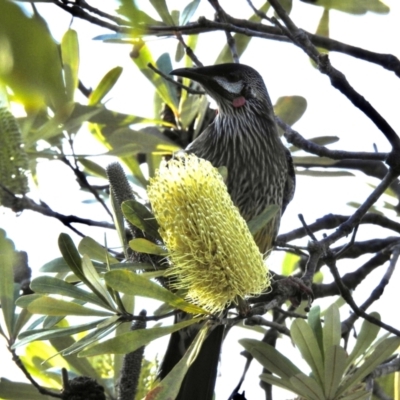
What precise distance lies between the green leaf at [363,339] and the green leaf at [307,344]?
0.12m

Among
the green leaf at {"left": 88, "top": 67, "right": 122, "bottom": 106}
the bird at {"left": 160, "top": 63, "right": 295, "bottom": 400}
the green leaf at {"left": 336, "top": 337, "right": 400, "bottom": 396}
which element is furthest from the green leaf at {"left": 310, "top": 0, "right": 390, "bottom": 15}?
the bird at {"left": 160, "top": 63, "right": 295, "bottom": 400}

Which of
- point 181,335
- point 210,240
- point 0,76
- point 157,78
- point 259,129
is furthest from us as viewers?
point 259,129

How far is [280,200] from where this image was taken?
10.3ft

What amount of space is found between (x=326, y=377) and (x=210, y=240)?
740mm

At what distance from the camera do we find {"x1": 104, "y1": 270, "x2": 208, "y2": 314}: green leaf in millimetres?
1221

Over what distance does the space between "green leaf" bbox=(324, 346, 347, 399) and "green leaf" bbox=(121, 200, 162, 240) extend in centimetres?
67

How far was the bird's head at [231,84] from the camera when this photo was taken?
9.80ft

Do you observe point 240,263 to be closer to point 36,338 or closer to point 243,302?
point 243,302

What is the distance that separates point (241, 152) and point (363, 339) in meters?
1.39

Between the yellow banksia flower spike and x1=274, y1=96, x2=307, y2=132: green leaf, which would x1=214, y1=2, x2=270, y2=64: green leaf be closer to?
x1=274, y1=96, x2=307, y2=132: green leaf

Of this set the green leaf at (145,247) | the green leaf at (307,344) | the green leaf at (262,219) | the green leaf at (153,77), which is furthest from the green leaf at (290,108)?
the green leaf at (145,247)

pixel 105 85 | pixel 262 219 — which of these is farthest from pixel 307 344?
pixel 105 85

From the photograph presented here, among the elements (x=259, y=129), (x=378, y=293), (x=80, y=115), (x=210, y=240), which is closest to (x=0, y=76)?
(x=210, y=240)

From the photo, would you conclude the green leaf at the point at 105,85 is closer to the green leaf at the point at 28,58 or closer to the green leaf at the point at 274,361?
the green leaf at the point at 274,361
